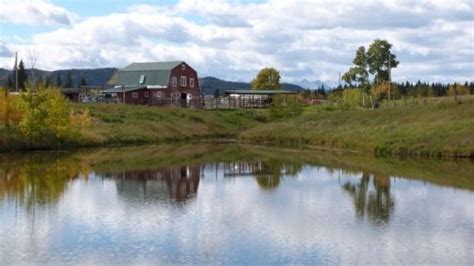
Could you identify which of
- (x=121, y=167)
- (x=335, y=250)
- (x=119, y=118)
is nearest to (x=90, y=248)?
(x=335, y=250)

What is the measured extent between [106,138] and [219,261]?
4328cm

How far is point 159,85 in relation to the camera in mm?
90000

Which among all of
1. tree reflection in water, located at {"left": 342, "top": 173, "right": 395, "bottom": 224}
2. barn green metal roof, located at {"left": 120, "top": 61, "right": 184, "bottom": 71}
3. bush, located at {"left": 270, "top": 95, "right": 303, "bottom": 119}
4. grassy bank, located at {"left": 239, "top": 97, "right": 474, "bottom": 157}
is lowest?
tree reflection in water, located at {"left": 342, "top": 173, "right": 395, "bottom": 224}

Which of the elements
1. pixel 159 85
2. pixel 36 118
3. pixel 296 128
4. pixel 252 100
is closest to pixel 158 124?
pixel 296 128

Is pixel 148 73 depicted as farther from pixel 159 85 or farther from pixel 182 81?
pixel 182 81

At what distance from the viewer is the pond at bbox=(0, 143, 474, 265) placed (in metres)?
18.1

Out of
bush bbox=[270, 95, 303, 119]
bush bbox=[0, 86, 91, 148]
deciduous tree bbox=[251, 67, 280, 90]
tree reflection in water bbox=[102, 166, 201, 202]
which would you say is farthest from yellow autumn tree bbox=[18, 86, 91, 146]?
deciduous tree bbox=[251, 67, 280, 90]

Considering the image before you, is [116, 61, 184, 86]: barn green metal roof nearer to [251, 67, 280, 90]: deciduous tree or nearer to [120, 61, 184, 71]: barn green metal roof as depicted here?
[120, 61, 184, 71]: barn green metal roof

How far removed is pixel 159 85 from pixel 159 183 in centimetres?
5709

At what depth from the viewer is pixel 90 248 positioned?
60.8ft

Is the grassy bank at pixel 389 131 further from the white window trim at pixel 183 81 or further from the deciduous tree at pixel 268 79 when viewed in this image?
the deciduous tree at pixel 268 79

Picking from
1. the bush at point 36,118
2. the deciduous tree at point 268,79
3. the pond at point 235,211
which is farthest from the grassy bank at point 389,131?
the deciduous tree at point 268,79

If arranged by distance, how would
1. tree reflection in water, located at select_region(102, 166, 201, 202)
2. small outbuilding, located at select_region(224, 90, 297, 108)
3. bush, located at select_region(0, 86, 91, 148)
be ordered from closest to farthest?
tree reflection in water, located at select_region(102, 166, 201, 202), bush, located at select_region(0, 86, 91, 148), small outbuilding, located at select_region(224, 90, 297, 108)

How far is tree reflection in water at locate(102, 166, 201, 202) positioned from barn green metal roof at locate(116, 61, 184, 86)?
4999 centimetres
